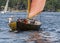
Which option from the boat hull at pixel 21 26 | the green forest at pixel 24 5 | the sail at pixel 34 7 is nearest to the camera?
the sail at pixel 34 7

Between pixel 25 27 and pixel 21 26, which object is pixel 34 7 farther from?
pixel 25 27

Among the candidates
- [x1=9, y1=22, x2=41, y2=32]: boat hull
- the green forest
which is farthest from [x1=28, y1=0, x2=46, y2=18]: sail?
the green forest

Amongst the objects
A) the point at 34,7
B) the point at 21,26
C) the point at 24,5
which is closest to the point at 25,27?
the point at 21,26

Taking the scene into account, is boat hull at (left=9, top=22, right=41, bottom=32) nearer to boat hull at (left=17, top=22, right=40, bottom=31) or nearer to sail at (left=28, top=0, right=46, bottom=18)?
boat hull at (left=17, top=22, right=40, bottom=31)

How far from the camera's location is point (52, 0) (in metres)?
176

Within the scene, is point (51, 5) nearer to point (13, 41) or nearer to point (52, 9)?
point (52, 9)

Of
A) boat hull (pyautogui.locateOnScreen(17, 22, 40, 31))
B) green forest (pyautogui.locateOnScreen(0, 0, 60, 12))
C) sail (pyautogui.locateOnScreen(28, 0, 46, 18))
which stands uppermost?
sail (pyautogui.locateOnScreen(28, 0, 46, 18))

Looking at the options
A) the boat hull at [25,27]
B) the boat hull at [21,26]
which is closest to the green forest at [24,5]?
the boat hull at [25,27]

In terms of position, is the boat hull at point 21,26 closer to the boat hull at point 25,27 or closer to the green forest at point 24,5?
the boat hull at point 25,27

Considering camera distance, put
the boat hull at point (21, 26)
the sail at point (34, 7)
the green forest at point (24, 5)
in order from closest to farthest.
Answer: the sail at point (34, 7)
the boat hull at point (21, 26)
the green forest at point (24, 5)

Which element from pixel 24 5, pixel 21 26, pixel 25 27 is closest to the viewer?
pixel 21 26

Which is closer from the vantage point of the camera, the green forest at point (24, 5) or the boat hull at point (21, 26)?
the boat hull at point (21, 26)

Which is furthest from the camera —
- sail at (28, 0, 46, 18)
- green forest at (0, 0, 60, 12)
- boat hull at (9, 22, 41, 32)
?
green forest at (0, 0, 60, 12)

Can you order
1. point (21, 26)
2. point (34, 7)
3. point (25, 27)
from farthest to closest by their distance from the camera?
point (25, 27) → point (21, 26) → point (34, 7)
